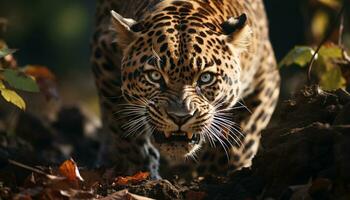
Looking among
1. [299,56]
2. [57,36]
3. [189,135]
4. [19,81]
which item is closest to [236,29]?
[299,56]

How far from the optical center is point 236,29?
10.1 meters

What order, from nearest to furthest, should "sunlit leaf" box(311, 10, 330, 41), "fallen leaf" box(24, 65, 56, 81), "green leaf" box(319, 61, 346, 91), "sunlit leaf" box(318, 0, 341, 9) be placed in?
"green leaf" box(319, 61, 346, 91) → "fallen leaf" box(24, 65, 56, 81) → "sunlit leaf" box(318, 0, 341, 9) → "sunlit leaf" box(311, 10, 330, 41)

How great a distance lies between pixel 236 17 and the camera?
34.0ft

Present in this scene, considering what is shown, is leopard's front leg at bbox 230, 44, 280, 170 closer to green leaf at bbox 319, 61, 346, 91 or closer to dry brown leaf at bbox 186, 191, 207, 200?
green leaf at bbox 319, 61, 346, 91

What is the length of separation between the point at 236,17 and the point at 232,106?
2.83 ft

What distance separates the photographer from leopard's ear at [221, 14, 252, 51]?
10.0 metres

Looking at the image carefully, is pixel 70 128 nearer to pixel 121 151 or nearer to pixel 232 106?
pixel 121 151

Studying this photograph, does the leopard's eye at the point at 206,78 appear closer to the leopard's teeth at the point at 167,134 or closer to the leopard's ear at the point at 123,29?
the leopard's teeth at the point at 167,134

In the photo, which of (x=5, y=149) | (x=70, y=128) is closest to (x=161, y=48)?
(x=5, y=149)

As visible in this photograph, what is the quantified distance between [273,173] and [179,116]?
4.51 ft

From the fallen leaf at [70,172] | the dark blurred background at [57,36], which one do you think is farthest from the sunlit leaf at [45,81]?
the dark blurred background at [57,36]

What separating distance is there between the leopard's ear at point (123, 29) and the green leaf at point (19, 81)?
102 centimetres

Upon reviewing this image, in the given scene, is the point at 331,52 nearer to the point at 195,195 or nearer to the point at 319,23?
the point at 195,195

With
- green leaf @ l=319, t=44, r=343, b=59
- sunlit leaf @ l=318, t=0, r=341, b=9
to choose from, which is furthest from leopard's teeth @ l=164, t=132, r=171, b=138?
sunlit leaf @ l=318, t=0, r=341, b=9
